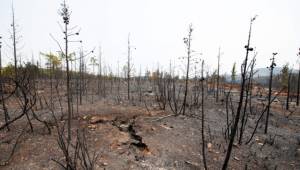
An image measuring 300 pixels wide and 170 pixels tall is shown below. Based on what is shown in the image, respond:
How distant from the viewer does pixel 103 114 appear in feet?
37.4

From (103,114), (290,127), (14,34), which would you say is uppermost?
(14,34)

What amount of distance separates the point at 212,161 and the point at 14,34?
13070mm

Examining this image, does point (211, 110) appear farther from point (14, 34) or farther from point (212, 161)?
point (14, 34)

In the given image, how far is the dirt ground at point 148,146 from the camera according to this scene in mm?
6984

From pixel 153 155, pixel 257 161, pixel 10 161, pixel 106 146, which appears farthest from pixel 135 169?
pixel 257 161

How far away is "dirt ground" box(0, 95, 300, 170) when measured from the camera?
6984mm

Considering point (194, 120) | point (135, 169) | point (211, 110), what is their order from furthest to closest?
point (211, 110) → point (194, 120) → point (135, 169)

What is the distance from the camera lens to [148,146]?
781 centimetres

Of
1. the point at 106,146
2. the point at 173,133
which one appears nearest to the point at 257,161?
the point at 173,133

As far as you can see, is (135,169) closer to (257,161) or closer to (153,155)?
(153,155)

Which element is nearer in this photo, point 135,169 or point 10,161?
point 135,169

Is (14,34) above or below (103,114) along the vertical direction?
above

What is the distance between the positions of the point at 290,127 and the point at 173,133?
872 cm

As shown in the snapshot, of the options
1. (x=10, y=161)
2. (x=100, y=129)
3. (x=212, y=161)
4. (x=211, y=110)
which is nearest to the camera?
(x=10, y=161)
